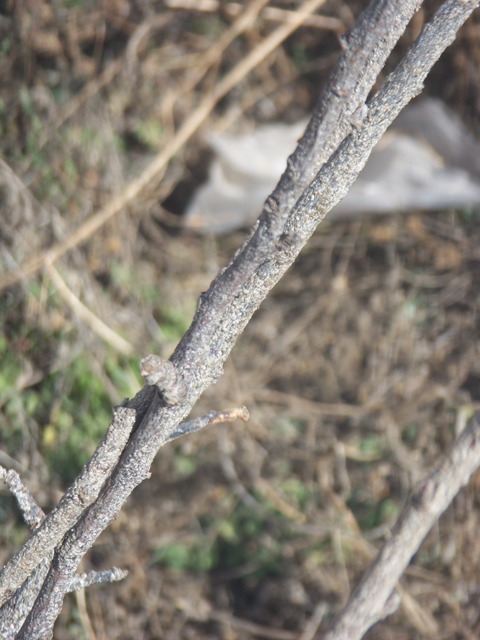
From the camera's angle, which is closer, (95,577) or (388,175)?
(95,577)

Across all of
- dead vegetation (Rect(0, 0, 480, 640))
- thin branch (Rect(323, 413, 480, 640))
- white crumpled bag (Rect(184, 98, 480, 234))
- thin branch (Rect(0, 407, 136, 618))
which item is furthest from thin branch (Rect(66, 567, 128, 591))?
white crumpled bag (Rect(184, 98, 480, 234))

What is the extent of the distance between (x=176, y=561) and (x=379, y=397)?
2.90 feet

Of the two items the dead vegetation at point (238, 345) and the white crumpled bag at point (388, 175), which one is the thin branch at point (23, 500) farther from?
the white crumpled bag at point (388, 175)

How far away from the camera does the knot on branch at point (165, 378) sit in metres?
0.67

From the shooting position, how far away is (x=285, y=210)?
0.62 m

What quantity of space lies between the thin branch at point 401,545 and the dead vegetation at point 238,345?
0.85 m

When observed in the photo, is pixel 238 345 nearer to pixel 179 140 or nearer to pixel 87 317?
pixel 87 317

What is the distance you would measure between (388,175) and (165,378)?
196 cm

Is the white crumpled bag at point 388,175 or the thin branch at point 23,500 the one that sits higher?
the white crumpled bag at point 388,175

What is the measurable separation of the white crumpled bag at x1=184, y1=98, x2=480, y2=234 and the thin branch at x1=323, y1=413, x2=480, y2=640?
4.62 ft

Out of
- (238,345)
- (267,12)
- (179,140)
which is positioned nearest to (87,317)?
(238,345)

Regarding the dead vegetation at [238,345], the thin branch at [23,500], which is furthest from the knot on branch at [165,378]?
the dead vegetation at [238,345]

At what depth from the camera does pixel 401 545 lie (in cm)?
115

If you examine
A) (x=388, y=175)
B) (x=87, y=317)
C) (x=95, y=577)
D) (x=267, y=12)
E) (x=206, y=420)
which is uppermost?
(x=267, y=12)
